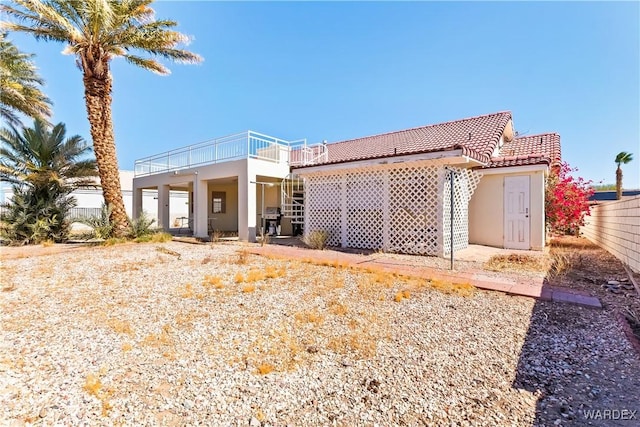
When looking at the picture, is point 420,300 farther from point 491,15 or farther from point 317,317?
point 491,15

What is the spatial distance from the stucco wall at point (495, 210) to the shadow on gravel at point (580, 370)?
6.39m

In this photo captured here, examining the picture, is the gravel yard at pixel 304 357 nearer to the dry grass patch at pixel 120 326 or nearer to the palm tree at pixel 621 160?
the dry grass patch at pixel 120 326

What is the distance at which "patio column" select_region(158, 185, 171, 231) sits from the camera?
680 inches

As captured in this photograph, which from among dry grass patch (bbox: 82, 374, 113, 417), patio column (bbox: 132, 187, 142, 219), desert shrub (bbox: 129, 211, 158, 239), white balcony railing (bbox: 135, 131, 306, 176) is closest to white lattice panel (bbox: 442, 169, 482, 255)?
white balcony railing (bbox: 135, 131, 306, 176)

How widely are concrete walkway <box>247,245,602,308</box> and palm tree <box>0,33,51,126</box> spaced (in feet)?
38.5

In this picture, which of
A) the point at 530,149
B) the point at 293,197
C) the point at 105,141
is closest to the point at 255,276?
the point at 293,197

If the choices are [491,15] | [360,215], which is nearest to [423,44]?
[491,15]

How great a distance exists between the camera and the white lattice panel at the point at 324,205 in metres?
11.1

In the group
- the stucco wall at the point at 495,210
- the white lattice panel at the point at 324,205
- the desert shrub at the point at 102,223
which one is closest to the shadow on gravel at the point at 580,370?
the stucco wall at the point at 495,210

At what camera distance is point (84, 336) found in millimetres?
3566

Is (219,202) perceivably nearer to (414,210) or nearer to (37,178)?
(37,178)

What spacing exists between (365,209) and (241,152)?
19.9ft

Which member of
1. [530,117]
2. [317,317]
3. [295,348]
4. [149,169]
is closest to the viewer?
[295,348]

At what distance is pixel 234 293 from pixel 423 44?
12.0 metres
